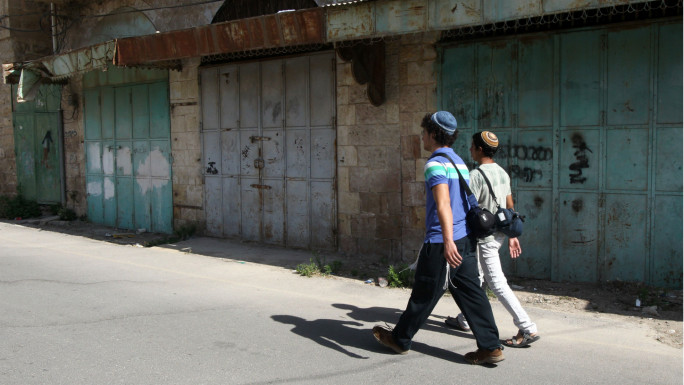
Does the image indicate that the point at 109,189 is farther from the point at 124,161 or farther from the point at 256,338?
the point at 256,338

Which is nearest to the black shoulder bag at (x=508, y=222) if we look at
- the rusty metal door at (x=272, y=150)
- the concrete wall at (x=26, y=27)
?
the rusty metal door at (x=272, y=150)

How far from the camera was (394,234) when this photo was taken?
7.70 metres

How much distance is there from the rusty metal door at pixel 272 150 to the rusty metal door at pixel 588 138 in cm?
232

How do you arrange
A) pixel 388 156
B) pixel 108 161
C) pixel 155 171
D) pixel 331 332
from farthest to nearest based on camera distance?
pixel 108 161, pixel 155 171, pixel 388 156, pixel 331 332

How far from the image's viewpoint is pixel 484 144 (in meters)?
4.25

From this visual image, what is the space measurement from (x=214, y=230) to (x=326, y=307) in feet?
15.5

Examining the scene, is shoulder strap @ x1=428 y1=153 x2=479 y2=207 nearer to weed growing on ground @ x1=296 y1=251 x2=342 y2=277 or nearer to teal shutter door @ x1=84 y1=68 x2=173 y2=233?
weed growing on ground @ x1=296 y1=251 x2=342 y2=277

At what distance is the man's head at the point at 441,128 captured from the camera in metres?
3.93

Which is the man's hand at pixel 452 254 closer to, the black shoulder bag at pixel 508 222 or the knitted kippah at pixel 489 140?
the black shoulder bag at pixel 508 222

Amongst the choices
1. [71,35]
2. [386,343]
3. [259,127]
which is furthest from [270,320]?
[71,35]

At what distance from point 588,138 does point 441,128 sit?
10.1 feet

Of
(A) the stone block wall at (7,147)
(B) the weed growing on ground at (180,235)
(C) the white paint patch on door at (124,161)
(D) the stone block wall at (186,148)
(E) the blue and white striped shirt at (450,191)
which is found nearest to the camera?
(E) the blue and white striped shirt at (450,191)

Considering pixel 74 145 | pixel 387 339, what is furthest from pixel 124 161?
pixel 387 339

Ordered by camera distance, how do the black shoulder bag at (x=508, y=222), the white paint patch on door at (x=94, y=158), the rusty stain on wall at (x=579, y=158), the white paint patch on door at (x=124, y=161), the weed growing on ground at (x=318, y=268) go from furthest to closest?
the white paint patch on door at (x=94, y=158) → the white paint patch on door at (x=124, y=161) → the weed growing on ground at (x=318, y=268) → the rusty stain on wall at (x=579, y=158) → the black shoulder bag at (x=508, y=222)
